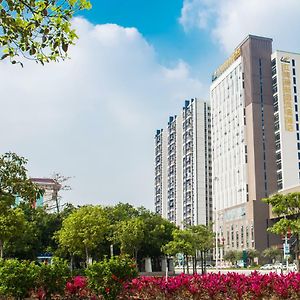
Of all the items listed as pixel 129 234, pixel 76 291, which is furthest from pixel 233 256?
pixel 76 291

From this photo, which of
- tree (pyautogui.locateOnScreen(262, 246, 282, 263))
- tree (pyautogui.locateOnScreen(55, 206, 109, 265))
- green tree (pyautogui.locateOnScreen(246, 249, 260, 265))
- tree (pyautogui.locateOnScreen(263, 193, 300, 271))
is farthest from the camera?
green tree (pyautogui.locateOnScreen(246, 249, 260, 265))

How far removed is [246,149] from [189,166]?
31415 millimetres

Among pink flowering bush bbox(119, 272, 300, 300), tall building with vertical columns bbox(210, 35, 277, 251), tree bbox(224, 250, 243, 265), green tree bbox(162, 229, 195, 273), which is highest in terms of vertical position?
tall building with vertical columns bbox(210, 35, 277, 251)

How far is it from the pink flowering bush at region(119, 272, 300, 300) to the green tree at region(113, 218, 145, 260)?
2838 centimetres

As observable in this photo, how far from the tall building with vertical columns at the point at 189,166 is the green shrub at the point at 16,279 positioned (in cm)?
10120

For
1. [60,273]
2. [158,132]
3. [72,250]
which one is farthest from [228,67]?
[60,273]

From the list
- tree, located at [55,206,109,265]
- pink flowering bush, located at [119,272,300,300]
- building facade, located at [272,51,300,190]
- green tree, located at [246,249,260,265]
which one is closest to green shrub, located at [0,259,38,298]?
pink flowering bush, located at [119,272,300,300]

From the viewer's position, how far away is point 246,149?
93688 millimetres

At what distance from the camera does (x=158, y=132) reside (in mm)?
148250

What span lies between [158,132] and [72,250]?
11047 cm

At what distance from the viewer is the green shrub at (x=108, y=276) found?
1289 centimetres

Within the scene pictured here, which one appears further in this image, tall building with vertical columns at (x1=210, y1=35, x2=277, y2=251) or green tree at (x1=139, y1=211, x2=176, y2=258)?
tall building with vertical columns at (x1=210, y1=35, x2=277, y2=251)

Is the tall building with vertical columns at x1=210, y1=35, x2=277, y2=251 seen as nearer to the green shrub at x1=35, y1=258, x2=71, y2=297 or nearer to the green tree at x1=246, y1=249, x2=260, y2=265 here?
the green tree at x1=246, y1=249, x2=260, y2=265

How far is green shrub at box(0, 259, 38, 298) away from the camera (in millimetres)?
13367
